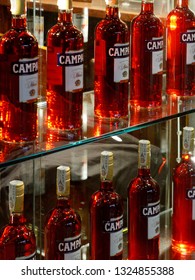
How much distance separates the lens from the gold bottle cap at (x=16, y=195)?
151 centimetres

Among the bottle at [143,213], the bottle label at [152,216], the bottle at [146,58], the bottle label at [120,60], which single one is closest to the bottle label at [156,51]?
the bottle at [146,58]

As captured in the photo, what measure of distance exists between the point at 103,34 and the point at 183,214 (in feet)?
1.93

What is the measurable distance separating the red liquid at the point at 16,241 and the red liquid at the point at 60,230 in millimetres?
76

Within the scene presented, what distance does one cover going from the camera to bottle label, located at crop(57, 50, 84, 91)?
1.54 meters

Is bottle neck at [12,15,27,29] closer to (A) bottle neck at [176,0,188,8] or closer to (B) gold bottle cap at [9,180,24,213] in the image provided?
(B) gold bottle cap at [9,180,24,213]

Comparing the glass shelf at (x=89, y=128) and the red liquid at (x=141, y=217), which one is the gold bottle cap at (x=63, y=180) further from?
the red liquid at (x=141, y=217)

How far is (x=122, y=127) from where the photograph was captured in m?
1.64

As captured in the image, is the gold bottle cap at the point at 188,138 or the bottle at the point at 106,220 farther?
the gold bottle cap at the point at 188,138

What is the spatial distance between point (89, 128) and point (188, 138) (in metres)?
0.37

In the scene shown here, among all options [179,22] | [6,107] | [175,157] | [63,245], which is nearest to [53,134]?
[6,107]

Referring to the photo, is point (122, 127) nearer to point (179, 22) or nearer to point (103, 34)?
point (103, 34)

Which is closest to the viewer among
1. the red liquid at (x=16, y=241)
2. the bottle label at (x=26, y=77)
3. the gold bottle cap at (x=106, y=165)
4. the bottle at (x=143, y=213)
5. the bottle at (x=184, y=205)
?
the bottle label at (x=26, y=77)

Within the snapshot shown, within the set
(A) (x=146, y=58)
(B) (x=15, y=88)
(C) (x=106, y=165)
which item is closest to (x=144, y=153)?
(C) (x=106, y=165)

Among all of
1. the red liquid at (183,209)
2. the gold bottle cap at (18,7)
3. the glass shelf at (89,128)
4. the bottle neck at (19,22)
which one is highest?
the gold bottle cap at (18,7)
